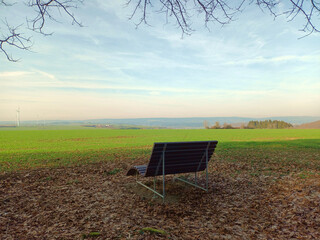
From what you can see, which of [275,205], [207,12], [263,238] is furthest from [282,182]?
[207,12]

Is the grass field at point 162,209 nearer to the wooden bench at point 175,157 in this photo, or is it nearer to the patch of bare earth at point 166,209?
the patch of bare earth at point 166,209

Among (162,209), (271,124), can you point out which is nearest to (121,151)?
(162,209)

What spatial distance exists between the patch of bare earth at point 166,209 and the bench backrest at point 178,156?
2.30 ft

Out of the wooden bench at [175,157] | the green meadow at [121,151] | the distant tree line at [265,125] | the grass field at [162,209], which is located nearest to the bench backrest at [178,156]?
the wooden bench at [175,157]

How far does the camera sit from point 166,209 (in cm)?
499

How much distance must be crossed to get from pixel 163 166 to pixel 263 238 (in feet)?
7.84

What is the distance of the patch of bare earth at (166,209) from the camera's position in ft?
13.2

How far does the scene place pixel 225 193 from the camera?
6113 millimetres

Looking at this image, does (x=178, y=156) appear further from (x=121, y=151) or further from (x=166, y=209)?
(x=121, y=151)

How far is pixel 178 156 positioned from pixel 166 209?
4.04 ft

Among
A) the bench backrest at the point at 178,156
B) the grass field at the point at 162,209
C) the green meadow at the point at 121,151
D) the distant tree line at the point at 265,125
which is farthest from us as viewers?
the distant tree line at the point at 265,125

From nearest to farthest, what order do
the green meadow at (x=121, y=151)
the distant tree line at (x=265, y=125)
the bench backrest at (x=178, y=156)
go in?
the bench backrest at (x=178, y=156) < the green meadow at (x=121, y=151) < the distant tree line at (x=265, y=125)

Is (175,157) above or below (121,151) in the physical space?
above

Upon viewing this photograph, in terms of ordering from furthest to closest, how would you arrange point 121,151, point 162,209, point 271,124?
point 271,124 < point 121,151 < point 162,209
